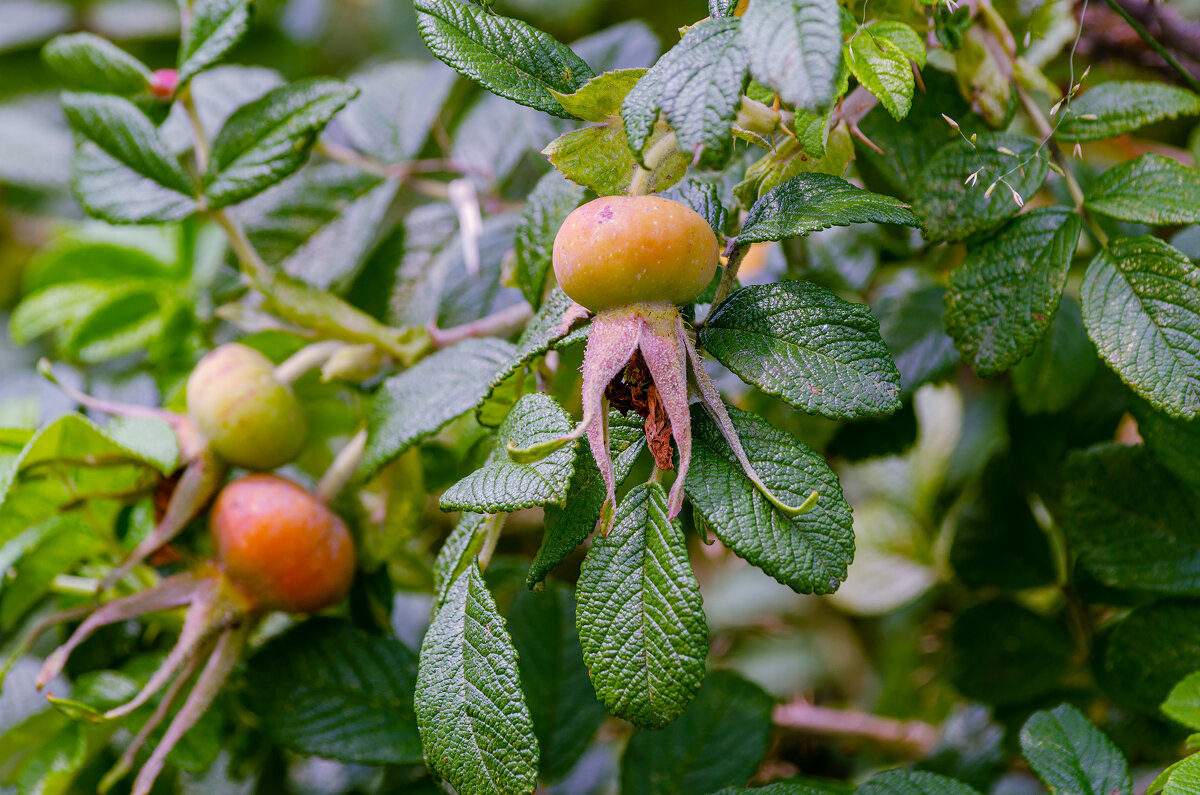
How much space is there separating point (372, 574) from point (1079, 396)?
0.92 m

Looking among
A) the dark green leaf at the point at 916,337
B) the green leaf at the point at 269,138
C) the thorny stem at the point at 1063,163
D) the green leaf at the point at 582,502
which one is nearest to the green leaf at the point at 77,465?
the green leaf at the point at 269,138

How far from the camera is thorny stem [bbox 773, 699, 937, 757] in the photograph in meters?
1.40

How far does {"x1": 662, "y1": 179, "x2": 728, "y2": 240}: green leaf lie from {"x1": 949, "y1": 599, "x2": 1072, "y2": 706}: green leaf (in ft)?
2.50

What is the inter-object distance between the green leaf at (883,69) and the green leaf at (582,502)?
31 cm

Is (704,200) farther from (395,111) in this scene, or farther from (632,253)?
(395,111)

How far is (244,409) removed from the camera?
95cm

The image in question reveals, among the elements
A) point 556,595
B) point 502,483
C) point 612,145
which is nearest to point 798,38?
point 612,145

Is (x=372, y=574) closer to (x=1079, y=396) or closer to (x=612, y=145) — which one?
(x=612, y=145)

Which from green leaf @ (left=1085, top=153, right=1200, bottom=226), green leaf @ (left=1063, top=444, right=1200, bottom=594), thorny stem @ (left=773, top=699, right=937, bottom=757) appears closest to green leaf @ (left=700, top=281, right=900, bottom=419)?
green leaf @ (left=1085, top=153, right=1200, bottom=226)

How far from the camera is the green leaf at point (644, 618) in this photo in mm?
601

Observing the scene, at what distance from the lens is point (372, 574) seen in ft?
3.53

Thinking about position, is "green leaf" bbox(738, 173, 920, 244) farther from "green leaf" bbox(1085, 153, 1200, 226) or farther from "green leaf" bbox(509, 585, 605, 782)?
"green leaf" bbox(509, 585, 605, 782)

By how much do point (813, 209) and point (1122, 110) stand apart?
1.47 feet

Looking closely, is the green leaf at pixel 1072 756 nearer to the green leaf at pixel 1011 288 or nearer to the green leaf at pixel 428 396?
the green leaf at pixel 1011 288
